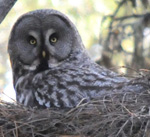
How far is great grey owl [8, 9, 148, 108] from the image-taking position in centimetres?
554

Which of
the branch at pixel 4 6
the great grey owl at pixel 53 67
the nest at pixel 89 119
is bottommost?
the nest at pixel 89 119

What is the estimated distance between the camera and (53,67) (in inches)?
245

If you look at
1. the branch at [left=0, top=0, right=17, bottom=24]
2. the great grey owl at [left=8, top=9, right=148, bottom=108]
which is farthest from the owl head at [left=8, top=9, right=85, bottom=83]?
the branch at [left=0, top=0, right=17, bottom=24]

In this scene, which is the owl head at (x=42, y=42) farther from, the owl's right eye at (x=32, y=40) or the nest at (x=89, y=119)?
the nest at (x=89, y=119)

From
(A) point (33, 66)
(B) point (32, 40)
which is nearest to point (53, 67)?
(A) point (33, 66)

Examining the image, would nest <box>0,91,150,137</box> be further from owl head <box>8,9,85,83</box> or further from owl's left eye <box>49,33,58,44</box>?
owl's left eye <box>49,33,58,44</box>

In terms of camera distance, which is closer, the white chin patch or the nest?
the nest

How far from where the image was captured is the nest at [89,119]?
490cm

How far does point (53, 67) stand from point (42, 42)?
0.33 meters

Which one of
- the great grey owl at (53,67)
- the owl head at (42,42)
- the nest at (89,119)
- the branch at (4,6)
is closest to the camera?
the nest at (89,119)

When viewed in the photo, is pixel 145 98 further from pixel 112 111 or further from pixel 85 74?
pixel 85 74

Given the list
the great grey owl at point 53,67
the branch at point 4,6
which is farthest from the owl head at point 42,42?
the branch at point 4,6

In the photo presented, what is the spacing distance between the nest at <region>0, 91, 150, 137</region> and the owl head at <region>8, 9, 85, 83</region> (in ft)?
3.61

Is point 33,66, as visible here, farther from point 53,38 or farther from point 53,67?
point 53,38
